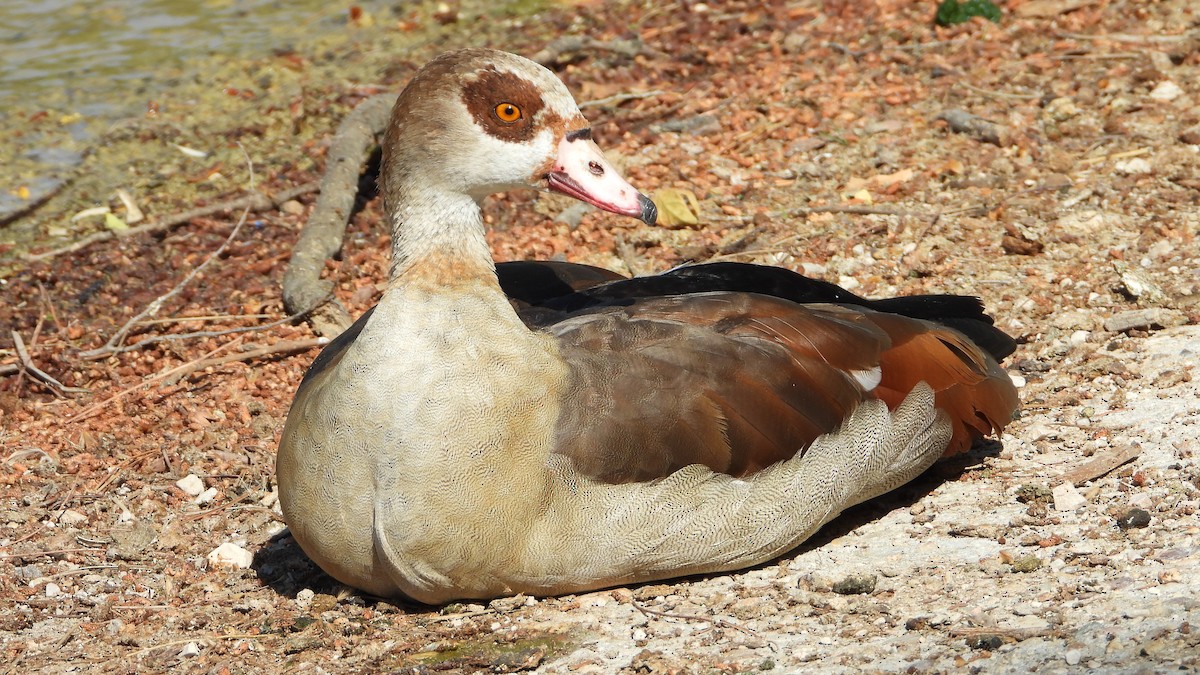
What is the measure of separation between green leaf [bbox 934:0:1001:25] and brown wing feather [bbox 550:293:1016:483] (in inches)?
180

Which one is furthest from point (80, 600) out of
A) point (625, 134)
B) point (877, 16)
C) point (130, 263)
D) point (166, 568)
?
point (877, 16)

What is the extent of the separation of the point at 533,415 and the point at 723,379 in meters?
0.67

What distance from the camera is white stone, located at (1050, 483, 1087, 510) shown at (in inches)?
184

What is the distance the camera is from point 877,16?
30.6ft

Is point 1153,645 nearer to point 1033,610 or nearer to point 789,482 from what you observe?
point 1033,610

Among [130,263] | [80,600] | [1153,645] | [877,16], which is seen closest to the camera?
[1153,645]

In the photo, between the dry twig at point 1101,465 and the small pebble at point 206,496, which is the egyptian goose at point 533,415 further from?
the small pebble at point 206,496

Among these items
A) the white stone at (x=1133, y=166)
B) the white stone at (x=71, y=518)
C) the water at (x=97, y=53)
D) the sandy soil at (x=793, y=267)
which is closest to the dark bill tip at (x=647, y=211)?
the sandy soil at (x=793, y=267)

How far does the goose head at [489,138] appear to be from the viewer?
446 cm

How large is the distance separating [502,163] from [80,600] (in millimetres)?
2227

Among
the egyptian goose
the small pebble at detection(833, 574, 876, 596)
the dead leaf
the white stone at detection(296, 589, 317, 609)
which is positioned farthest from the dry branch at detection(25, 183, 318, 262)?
Answer: the small pebble at detection(833, 574, 876, 596)

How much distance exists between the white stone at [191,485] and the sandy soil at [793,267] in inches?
0.6

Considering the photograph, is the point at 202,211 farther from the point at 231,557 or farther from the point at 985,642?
the point at 985,642

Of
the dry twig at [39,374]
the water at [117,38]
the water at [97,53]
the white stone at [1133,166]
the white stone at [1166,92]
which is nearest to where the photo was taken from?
the dry twig at [39,374]
